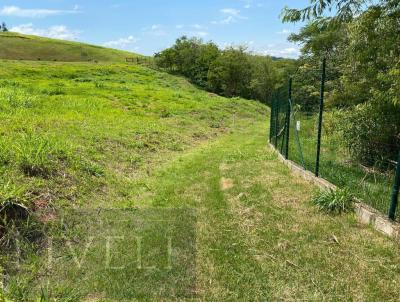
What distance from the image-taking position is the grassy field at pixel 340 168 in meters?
6.62

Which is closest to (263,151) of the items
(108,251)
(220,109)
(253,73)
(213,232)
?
(213,232)

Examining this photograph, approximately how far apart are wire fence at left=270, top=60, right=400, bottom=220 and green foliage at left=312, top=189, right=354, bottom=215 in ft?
0.82

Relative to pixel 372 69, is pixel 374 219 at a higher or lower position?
lower

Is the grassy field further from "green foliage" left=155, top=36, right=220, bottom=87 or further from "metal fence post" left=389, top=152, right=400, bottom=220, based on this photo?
"green foliage" left=155, top=36, right=220, bottom=87

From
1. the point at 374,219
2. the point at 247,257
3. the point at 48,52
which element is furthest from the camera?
the point at 48,52

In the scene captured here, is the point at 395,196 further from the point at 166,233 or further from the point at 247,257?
the point at 166,233

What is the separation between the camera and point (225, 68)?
4872cm

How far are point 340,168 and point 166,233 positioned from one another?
4.82 meters

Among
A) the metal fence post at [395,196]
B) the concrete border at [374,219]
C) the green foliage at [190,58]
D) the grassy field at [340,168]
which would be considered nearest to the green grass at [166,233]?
the concrete border at [374,219]

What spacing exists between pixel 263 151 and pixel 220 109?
14.2m

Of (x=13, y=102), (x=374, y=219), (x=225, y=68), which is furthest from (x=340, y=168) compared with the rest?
(x=225, y=68)

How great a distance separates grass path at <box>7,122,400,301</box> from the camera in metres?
4.31

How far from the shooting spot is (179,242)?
18.3 feet

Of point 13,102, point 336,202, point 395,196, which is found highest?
point 13,102
